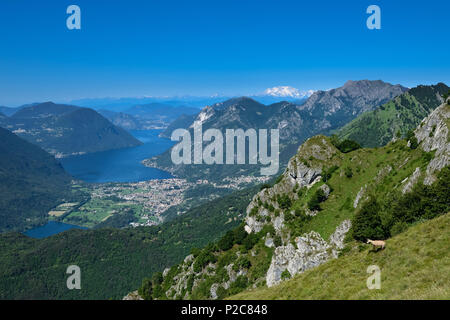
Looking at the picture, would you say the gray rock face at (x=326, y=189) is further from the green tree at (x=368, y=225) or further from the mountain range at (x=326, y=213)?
the green tree at (x=368, y=225)

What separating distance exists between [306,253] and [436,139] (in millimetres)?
39422

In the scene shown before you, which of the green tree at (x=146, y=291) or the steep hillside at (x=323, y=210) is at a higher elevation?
the steep hillside at (x=323, y=210)

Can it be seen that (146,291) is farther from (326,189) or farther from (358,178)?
(358,178)

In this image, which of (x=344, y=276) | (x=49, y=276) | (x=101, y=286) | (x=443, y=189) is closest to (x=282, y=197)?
(x=443, y=189)

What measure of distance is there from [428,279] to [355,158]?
64.6m

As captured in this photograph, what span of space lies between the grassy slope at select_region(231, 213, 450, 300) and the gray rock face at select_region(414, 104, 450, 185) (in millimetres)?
23447

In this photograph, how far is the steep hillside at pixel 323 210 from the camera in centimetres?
4884

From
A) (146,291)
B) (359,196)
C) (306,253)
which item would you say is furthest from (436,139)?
(146,291)

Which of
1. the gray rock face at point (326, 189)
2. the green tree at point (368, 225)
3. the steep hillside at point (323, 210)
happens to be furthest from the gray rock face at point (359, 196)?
the green tree at point (368, 225)

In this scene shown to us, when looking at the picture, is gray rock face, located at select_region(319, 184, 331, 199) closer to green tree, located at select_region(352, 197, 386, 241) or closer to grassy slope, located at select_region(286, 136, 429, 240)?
grassy slope, located at select_region(286, 136, 429, 240)

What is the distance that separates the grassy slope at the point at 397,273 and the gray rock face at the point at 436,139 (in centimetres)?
2345

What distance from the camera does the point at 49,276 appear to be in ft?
655

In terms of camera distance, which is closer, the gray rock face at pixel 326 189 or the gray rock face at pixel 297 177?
the gray rock face at pixel 326 189
